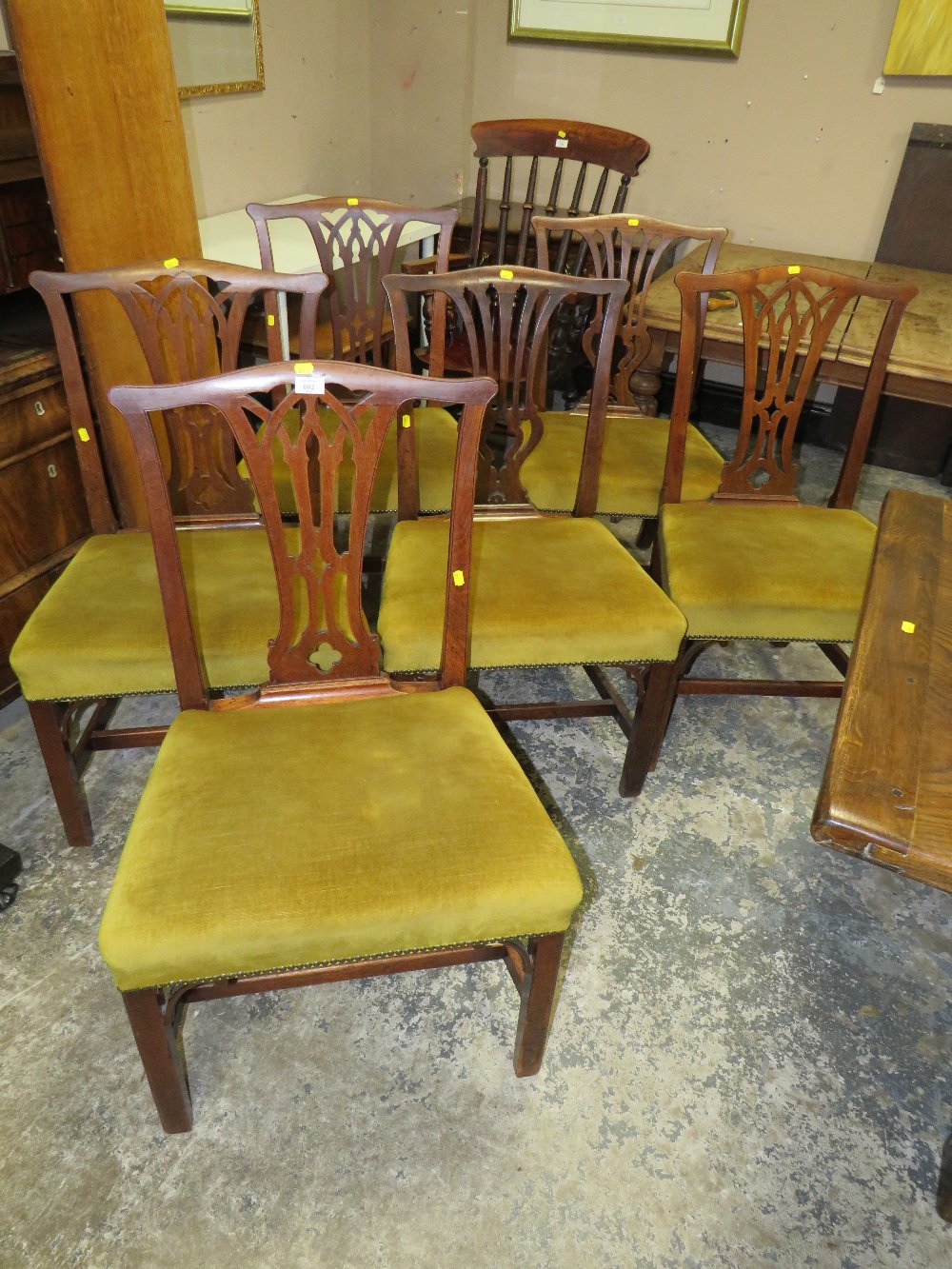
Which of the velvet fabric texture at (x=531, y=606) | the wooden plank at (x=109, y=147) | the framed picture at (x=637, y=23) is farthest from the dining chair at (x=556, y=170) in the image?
the velvet fabric texture at (x=531, y=606)

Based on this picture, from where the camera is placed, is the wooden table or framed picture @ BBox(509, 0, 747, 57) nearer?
the wooden table

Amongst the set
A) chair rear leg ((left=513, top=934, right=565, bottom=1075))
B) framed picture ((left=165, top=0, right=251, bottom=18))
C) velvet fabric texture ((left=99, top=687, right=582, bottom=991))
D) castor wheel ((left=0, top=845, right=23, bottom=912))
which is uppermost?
framed picture ((left=165, top=0, right=251, bottom=18))

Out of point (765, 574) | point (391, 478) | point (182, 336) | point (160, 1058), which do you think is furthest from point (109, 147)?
point (160, 1058)

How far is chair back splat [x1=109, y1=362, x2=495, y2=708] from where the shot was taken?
1.06 m

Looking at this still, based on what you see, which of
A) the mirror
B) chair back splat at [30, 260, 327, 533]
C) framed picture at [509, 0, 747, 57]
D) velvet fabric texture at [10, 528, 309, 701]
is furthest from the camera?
framed picture at [509, 0, 747, 57]

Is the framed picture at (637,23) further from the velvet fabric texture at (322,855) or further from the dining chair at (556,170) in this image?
the velvet fabric texture at (322,855)

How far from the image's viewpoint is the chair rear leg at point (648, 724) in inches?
62.4

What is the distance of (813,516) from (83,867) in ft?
5.43

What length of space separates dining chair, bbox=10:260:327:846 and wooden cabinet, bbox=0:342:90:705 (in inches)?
7.8

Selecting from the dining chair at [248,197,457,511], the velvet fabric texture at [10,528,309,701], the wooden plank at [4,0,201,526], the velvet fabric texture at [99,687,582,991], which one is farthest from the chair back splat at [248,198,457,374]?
the velvet fabric texture at [99,687,582,991]

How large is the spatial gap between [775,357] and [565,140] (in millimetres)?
1305

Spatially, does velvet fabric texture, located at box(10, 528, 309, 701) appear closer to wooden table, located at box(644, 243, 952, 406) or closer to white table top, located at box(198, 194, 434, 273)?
white table top, located at box(198, 194, 434, 273)

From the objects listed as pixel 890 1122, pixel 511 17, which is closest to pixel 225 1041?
pixel 890 1122

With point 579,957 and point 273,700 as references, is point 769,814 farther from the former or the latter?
point 273,700
